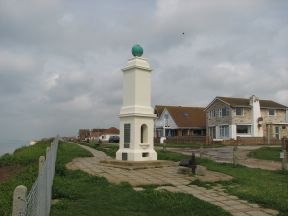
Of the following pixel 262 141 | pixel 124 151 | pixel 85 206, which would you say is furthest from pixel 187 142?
pixel 85 206

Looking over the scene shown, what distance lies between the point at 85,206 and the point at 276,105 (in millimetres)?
50694

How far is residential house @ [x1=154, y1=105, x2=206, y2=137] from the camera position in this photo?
59484mm

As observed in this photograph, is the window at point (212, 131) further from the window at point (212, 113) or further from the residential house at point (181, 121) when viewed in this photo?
the residential house at point (181, 121)

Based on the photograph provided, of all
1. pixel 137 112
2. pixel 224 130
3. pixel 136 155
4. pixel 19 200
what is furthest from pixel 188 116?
pixel 19 200

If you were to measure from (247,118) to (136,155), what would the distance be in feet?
114

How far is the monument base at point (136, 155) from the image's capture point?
2009 centimetres

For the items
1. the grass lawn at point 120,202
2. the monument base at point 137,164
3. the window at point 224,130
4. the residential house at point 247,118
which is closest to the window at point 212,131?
the residential house at point 247,118

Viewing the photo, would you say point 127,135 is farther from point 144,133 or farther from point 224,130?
point 224,130

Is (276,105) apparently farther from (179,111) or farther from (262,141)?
(179,111)

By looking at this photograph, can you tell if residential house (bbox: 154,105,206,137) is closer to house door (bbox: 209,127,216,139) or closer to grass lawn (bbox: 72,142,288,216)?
house door (bbox: 209,127,216,139)

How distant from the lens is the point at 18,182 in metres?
10.6

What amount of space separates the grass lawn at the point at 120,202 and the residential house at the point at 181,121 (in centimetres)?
4794

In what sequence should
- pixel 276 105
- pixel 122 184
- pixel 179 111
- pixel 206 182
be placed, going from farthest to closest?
pixel 179 111 → pixel 276 105 → pixel 206 182 → pixel 122 184

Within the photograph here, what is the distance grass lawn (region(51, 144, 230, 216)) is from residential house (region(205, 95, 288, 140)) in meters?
40.8
